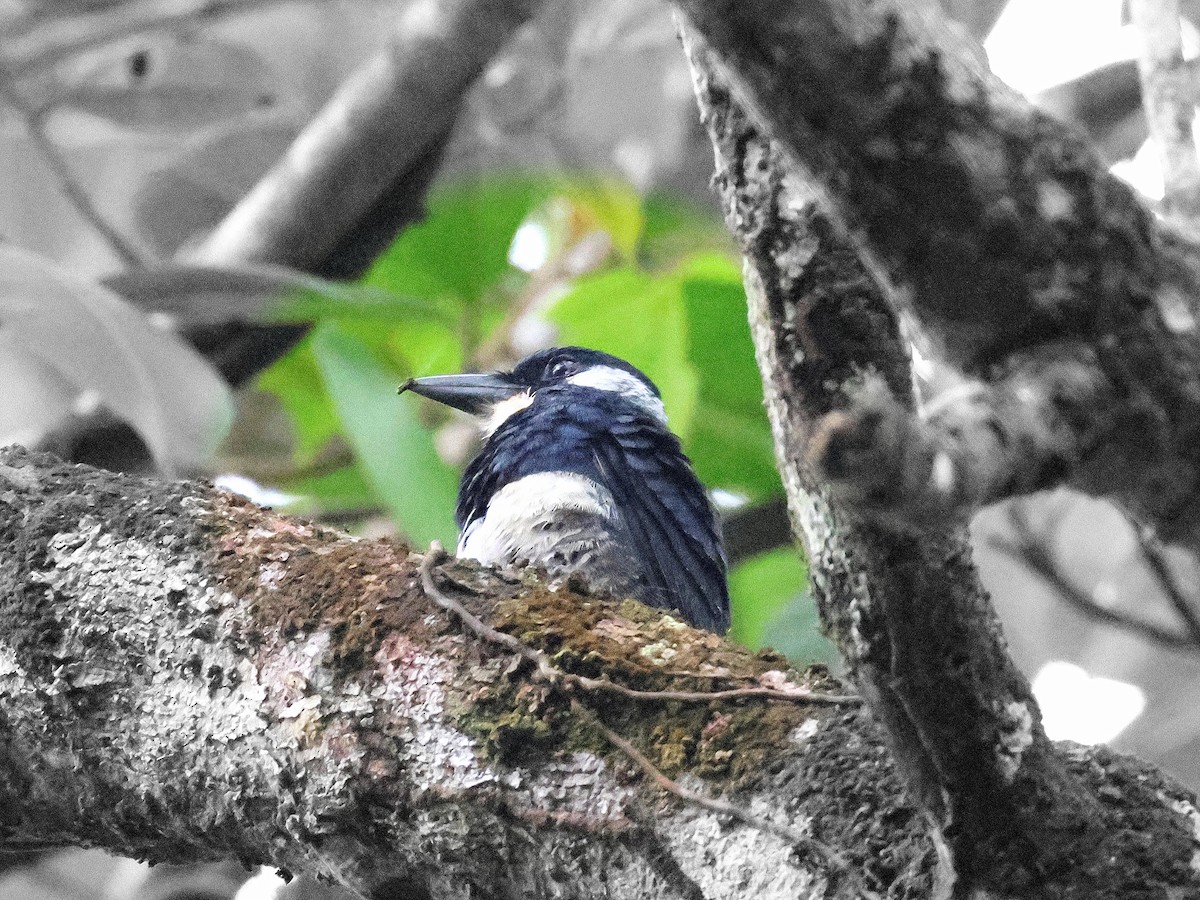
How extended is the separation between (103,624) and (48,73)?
11.1ft

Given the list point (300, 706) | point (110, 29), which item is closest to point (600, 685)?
point (300, 706)

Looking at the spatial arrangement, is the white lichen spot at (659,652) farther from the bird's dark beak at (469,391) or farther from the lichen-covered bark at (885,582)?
the bird's dark beak at (469,391)

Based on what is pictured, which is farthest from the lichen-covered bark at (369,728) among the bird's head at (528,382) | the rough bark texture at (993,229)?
the bird's head at (528,382)

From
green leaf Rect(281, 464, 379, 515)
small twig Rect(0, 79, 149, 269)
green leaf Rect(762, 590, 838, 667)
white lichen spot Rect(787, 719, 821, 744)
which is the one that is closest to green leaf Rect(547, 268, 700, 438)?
green leaf Rect(762, 590, 838, 667)

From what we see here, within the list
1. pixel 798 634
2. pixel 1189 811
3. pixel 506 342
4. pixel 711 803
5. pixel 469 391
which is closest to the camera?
pixel 1189 811

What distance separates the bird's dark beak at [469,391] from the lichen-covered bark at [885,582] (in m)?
2.29

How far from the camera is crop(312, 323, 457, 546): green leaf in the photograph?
3.40 metres

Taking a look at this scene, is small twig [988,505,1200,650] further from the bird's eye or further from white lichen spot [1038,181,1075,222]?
white lichen spot [1038,181,1075,222]

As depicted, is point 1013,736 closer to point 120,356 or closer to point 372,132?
point 120,356

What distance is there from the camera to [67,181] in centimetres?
369

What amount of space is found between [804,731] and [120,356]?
2006 mm

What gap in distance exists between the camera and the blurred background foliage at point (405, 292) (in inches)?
137

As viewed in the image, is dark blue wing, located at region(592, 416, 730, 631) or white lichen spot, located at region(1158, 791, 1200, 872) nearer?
white lichen spot, located at region(1158, 791, 1200, 872)

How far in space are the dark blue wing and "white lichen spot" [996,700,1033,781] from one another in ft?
4.77
